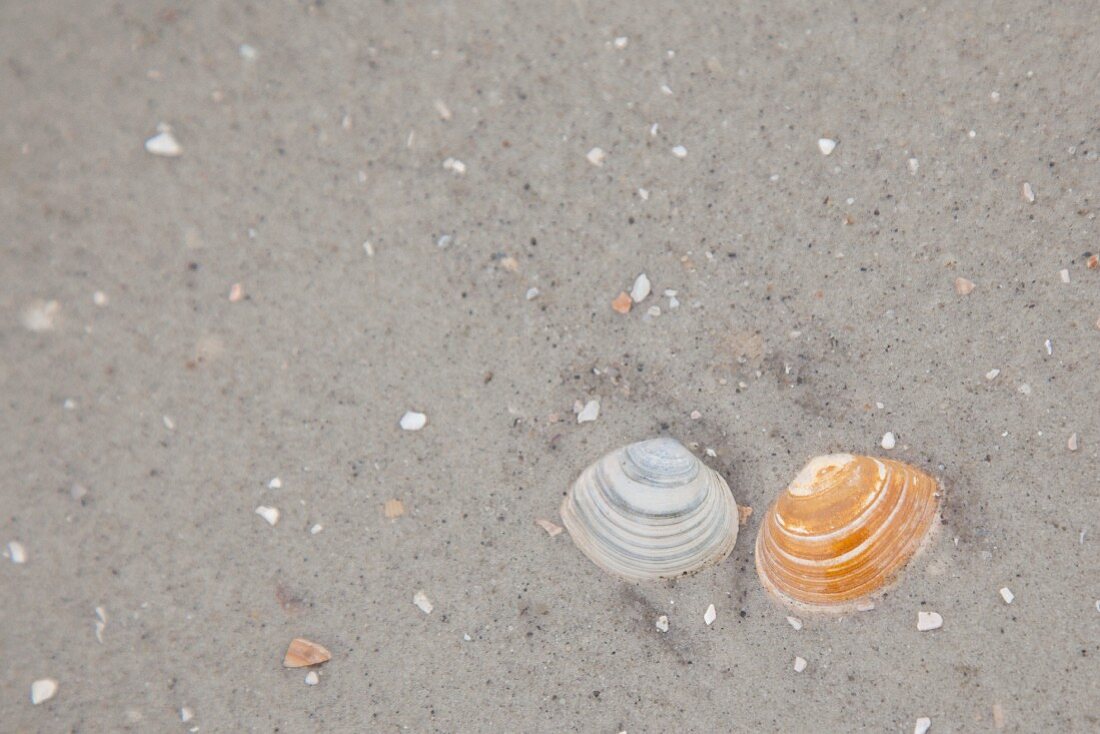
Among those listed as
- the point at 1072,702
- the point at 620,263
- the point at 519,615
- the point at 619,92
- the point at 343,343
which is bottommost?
the point at 519,615

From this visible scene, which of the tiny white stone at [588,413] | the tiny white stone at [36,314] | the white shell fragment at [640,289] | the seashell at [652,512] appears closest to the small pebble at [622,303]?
the white shell fragment at [640,289]

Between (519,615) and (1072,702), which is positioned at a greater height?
(1072,702)

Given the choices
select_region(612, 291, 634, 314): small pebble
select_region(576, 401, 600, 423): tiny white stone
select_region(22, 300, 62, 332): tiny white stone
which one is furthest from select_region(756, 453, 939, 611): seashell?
select_region(22, 300, 62, 332): tiny white stone

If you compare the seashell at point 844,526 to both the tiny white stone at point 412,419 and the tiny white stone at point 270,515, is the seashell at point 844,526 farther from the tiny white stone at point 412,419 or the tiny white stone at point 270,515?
the tiny white stone at point 270,515

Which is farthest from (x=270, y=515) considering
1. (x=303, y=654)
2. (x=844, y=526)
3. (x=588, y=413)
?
(x=844, y=526)

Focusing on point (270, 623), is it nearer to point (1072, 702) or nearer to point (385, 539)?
point (385, 539)

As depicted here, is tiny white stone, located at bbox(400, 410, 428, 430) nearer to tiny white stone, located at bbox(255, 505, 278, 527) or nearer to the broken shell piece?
tiny white stone, located at bbox(255, 505, 278, 527)

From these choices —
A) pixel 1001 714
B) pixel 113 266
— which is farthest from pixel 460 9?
pixel 1001 714
